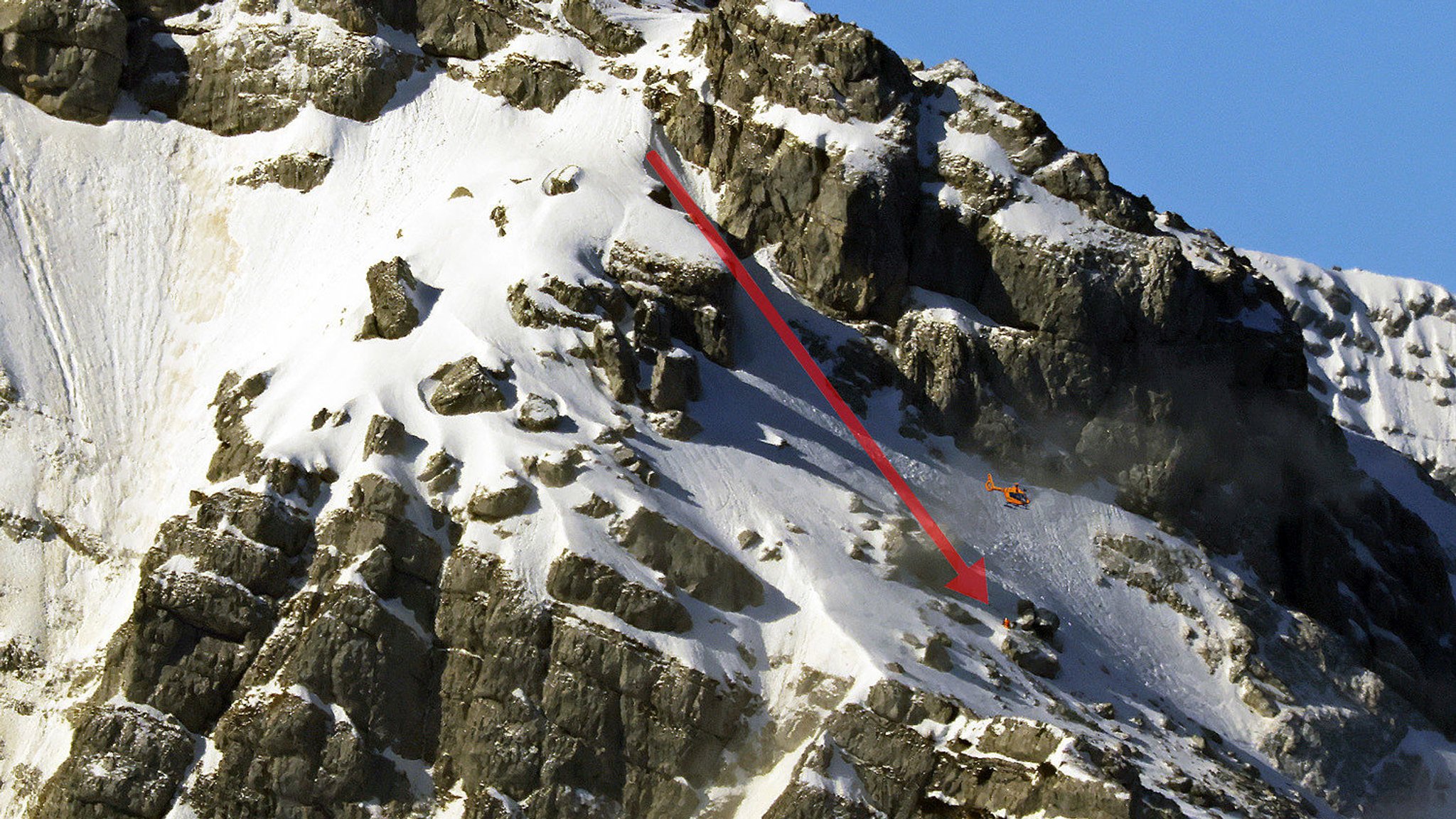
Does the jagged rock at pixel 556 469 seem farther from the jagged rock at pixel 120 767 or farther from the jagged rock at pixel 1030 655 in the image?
the jagged rock at pixel 1030 655

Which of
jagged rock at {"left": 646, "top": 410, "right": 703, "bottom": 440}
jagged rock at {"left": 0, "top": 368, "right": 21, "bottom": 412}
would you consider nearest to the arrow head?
jagged rock at {"left": 646, "top": 410, "right": 703, "bottom": 440}

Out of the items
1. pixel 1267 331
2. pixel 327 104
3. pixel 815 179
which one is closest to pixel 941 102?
pixel 815 179

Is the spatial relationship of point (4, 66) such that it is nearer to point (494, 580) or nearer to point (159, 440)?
point (159, 440)

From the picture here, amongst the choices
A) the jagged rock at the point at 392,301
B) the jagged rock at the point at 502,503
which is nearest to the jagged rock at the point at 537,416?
the jagged rock at the point at 502,503

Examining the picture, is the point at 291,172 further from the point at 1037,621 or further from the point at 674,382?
the point at 1037,621

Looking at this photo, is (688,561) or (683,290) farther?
(683,290)

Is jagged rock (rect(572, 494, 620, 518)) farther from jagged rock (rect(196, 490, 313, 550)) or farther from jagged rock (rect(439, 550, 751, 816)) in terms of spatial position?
jagged rock (rect(196, 490, 313, 550))

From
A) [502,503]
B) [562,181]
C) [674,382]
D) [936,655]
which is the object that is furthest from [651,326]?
[936,655]
